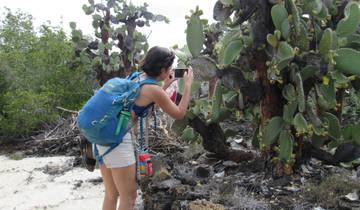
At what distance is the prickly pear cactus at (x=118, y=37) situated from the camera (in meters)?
7.35

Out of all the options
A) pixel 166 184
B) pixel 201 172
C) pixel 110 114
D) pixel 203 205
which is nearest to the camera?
pixel 110 114

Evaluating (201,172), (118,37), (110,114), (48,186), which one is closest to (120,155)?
(110,114)

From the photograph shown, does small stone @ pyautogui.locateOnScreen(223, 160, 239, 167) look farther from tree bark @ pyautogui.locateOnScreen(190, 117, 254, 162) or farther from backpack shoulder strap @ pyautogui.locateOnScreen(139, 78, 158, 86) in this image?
backpack shoulder strap @ pyautogui.locateOnScreen(139, 78, 158, 86)

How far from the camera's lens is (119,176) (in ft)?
10.8

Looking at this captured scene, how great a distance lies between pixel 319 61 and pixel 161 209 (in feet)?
5.30

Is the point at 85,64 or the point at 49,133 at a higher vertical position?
the point at 85,64

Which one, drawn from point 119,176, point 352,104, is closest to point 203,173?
point 119,176

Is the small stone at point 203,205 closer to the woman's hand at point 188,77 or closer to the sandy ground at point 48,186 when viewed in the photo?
the woman's hand at point 188,77

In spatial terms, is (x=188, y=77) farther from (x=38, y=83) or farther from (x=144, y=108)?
(x=38, y=83)

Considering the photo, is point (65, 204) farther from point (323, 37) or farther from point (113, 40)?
point (113, 40)

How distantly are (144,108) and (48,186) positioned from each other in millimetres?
2541

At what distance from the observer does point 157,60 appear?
3.23 meters

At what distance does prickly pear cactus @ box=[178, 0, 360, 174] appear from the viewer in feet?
11.1

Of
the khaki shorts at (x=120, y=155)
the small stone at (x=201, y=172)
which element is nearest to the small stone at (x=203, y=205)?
the khaki shorts at (x=120, y=155)
